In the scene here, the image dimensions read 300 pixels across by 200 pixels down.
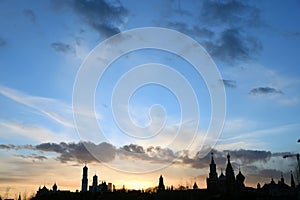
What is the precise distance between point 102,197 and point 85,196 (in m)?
10.5

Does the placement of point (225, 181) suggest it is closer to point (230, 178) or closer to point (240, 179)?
point (240, 179)

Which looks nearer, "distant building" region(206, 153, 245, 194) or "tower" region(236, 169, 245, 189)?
"distant building" region(206, 153, 245, 194)

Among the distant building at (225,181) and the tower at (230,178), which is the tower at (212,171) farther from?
the tower at (230,178)

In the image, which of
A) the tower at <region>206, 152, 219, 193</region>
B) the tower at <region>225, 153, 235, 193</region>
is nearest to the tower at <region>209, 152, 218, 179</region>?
the tower at <region>206, 152, 219, 193</region>

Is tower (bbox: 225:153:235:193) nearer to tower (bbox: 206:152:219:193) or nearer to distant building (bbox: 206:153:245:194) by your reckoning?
distant building (bbox: 206:153:245:194)

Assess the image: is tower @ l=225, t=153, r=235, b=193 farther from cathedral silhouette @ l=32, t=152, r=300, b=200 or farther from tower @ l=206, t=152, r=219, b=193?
tower @ l=206, t=152, r=219, b=193

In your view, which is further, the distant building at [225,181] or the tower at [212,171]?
the tower at [212,171]

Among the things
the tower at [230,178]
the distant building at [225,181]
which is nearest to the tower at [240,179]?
the distant building at [225,181]

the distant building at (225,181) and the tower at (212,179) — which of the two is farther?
the tower at (212,179)

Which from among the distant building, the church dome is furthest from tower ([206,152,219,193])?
the church dome

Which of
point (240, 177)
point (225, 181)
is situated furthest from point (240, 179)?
point (225, 181)

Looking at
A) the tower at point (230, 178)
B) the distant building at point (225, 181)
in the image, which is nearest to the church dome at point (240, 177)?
the distant building at point (225, 181)

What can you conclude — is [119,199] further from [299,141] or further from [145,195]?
[299,141]

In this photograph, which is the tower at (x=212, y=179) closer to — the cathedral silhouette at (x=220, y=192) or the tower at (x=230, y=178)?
the cathedral silhouette at (x=220, y=192)
